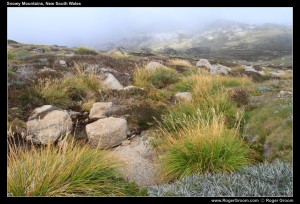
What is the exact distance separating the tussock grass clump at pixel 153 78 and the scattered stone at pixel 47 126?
16.4 feet

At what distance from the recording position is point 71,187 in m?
4.62

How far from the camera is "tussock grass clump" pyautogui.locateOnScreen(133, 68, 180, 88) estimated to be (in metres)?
13.1

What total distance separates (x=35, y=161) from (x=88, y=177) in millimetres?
845

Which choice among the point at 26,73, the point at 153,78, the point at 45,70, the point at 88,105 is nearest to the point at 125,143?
the point at 88,105

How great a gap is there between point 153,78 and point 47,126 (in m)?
6.76

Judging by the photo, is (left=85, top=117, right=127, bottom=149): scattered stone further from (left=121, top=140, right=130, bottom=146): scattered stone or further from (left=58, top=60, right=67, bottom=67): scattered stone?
(left=58, top=60, right=67, bottom=67): scattered stone

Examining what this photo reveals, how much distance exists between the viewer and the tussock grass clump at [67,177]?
4.47 metres

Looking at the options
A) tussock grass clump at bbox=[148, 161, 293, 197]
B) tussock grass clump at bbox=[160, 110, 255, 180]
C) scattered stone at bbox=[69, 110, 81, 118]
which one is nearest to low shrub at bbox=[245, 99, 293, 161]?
tussock grass clump at bbox=[160, 110, 255, 180]

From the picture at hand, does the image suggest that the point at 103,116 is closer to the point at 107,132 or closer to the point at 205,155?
the point at 107,132

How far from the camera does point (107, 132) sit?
7777mm

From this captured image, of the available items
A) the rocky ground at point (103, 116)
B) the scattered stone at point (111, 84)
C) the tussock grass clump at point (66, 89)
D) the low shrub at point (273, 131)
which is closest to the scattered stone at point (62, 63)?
the rocky ground at point (103, 116)

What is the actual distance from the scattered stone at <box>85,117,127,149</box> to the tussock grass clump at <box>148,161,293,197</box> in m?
2.93

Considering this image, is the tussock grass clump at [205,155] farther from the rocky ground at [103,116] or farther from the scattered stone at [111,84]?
the scattered stone at [111,84]
